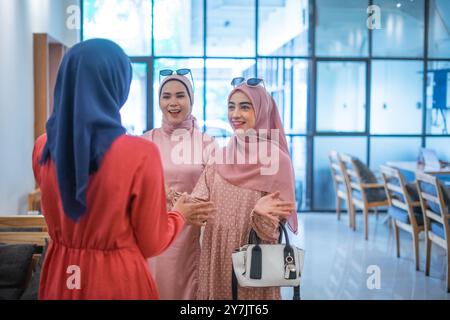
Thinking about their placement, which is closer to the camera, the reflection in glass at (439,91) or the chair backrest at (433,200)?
the chair backrest at (433,200)

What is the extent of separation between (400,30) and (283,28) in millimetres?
1655

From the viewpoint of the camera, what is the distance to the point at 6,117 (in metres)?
4.48

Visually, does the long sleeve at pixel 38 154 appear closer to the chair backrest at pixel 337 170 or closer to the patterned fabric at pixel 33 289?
the patterned fabric at pixel 33 289

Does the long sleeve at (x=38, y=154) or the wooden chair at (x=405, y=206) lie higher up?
the long sleeve at (x=38, y=154)

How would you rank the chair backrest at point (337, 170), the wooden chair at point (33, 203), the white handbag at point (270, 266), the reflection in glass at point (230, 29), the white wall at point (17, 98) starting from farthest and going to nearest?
the reflection in glass at point (230, 29)
the chair backrest at point (337, 170)
the wooden chair at point (33, 203)
the white wall at point (17, 98)
the white handbag at point (270, 266)

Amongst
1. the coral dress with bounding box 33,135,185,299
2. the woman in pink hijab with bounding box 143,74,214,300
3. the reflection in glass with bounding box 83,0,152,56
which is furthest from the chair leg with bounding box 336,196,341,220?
the coral dress with bounding box 33,135,185,299

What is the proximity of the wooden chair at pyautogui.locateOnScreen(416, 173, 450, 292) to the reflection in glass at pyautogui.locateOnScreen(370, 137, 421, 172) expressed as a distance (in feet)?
11.8

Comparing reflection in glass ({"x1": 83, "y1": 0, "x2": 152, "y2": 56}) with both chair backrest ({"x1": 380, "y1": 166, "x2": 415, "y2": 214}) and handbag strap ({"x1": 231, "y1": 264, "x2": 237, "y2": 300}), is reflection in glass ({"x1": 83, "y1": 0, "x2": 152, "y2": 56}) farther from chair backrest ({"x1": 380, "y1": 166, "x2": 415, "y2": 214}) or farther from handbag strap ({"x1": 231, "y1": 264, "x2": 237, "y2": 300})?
handbag strap ({"x1": 231, "y1": 264, "x2": 237, "y2": 300})

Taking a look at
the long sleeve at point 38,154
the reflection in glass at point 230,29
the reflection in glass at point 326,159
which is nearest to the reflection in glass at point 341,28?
the reflection in glass at point 230,29

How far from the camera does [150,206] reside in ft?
4.90

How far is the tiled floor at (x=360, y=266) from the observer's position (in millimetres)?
4086

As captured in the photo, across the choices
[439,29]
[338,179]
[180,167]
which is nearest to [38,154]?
[180,167]

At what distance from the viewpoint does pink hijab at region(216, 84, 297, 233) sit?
2.14 m

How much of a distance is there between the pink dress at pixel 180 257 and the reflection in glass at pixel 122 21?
5.55 m
